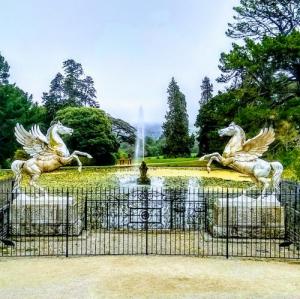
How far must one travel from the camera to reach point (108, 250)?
1041cm

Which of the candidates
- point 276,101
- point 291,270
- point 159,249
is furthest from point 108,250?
point 276,101

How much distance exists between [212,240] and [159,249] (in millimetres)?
1500

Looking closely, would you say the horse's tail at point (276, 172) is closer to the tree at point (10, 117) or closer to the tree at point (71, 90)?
the tree at point (10, 117)

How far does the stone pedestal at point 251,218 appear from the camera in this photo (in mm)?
11727

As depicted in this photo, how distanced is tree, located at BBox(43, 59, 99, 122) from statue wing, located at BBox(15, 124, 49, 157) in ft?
151

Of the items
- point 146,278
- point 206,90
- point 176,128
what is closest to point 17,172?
point 146,278

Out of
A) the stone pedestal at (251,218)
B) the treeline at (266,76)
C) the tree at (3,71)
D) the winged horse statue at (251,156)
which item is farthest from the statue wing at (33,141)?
the tree at (3,71)

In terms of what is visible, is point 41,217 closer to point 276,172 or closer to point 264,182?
point 264,182

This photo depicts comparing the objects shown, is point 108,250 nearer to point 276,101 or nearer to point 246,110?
point 246,110

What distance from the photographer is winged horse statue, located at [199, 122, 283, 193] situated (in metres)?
12.1

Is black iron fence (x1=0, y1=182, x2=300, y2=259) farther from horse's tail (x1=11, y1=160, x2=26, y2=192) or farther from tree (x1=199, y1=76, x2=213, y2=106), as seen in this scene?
tree (x1=199, y1=76, x2=213, y2=106)

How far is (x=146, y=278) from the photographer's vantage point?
8016 millimetres

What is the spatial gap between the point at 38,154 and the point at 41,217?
172 centimetres

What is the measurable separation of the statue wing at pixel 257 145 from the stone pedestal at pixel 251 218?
4.07 ft
